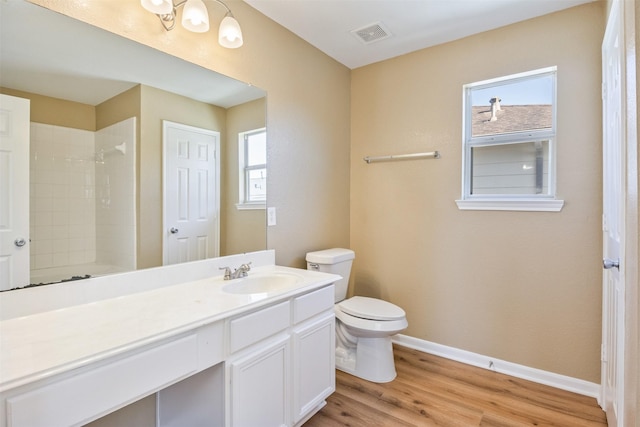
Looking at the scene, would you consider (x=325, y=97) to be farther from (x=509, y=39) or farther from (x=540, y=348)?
(x=540, y=348)

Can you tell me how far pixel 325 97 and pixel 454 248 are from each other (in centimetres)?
162

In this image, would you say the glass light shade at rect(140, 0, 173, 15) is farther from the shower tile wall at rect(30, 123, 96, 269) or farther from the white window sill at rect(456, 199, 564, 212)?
the white window sill at rect(456, 199, 564, 212)

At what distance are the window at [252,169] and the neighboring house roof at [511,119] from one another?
5.36 feet

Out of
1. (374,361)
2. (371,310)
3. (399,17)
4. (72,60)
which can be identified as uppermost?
(399,17)

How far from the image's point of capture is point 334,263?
7.48 feet

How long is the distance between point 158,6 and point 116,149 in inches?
25.8

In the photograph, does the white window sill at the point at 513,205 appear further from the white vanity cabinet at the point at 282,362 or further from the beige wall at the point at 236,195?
the beige wall at the point at 236,195

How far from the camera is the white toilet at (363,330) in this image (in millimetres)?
2041

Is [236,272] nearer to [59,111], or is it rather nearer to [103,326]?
[103,326]

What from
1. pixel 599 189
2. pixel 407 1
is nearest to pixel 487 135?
pixel 599 189

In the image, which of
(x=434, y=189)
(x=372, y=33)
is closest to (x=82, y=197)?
(x=372, y=33)

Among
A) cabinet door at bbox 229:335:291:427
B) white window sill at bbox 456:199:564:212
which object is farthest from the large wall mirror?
white window sill at bbox 456:199:564:212

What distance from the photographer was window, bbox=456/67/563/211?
82.3 inches

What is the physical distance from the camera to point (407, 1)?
1907 millimetres
